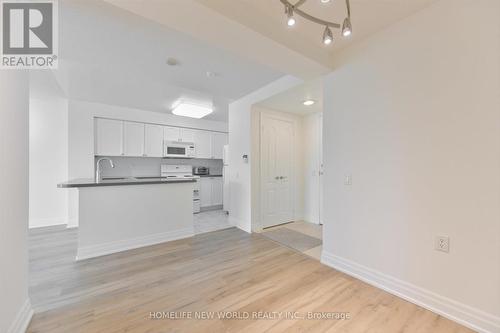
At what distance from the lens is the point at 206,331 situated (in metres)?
1.42

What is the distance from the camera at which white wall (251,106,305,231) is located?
3584mm

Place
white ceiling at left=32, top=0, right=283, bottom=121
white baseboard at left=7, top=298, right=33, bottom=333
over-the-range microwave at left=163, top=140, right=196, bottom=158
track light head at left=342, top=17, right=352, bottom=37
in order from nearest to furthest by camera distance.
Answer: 1. track light head at left=342, top=17, right=352, bottom=37
2. white baseboard at left=7, top=298, right=33, bottom=333
3. white ceiling at left=32, top=0, right=283, bottom=121
4. over-the-range microwave at left=163, top=140, right=196, bottom=158

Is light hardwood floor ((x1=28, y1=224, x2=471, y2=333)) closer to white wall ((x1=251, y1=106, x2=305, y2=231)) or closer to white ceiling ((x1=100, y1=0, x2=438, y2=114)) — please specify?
white wall ((x1=251, y1=106, x2=305, y2=231))

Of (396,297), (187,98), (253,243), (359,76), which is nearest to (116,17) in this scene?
(187,98)

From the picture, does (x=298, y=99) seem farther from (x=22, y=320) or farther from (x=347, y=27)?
(x=22, y=320)

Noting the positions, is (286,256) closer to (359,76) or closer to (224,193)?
(359,76)

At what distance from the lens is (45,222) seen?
3.90m

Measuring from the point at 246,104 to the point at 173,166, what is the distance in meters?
2.86

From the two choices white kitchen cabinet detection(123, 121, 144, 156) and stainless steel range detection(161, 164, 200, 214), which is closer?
white kitchen cabinet detection(123, 121, 144, 156)

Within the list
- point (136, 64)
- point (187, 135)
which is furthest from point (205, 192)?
point (136, 64)

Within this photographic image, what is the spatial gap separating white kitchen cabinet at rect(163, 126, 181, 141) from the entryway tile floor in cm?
332

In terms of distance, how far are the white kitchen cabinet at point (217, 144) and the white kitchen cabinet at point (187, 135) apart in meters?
0.62

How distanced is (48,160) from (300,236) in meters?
5.05

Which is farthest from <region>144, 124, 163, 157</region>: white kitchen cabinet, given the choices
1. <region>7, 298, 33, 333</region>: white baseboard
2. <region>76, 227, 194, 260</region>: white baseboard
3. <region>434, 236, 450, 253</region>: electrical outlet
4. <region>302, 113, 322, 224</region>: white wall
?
<region>434, 236, 450, 253</region>: electrical outlet
